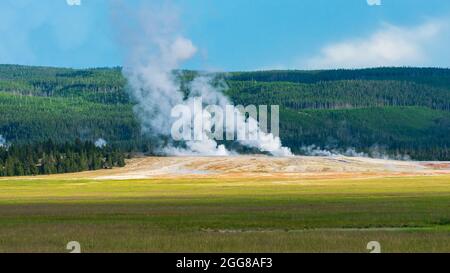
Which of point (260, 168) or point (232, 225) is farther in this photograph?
point (260, 168)

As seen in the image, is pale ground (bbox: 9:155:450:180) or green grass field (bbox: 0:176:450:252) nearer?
green grass field (bbox: 0:176:450:252)

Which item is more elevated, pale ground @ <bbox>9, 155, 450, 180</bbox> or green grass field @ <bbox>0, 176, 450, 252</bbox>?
green grass field @ <bbox>0, 176, 450, 252</bbox>

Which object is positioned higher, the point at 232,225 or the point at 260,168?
the point at 232,225

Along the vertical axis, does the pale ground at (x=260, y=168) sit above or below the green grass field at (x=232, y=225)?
below

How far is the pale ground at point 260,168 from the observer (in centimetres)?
16700

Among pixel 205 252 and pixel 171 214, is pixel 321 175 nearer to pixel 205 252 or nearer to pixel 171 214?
pixel 171 214

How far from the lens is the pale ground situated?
167000mm

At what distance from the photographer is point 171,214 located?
63.6m

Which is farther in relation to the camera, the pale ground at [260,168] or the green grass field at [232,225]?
the pale ground at [260,168]

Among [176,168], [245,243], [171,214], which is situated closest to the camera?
[245,243]

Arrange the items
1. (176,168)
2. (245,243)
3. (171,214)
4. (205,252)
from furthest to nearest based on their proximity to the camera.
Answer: (176,168) < (171,214) < (245,243) < (205,252)

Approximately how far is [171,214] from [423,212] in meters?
16.2

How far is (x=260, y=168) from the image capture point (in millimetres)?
180000
